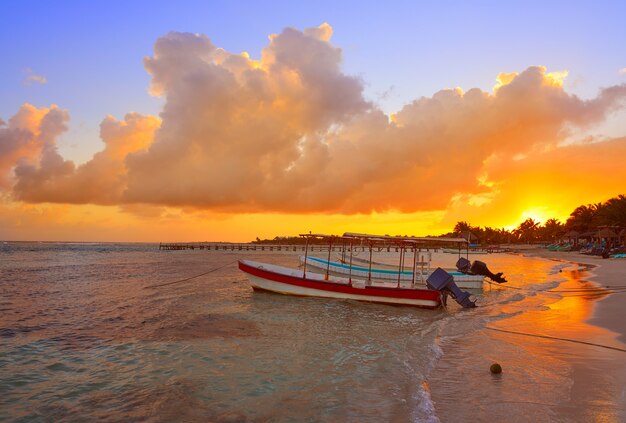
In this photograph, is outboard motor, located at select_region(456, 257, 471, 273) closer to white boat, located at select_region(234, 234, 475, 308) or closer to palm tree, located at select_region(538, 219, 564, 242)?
white boat, located at select_region(234, 234, 475, 308)

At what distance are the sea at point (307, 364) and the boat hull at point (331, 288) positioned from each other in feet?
2.04

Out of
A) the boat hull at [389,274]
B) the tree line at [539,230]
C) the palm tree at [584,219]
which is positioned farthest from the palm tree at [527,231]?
the boat hull at [389,274]

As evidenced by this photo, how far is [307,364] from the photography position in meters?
11.6

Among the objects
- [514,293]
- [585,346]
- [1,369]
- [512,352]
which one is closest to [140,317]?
[1,369]

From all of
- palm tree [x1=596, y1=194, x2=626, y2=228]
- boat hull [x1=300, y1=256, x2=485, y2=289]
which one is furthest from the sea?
palm tree [x1=596, y1=194, x2=626, y2=228]

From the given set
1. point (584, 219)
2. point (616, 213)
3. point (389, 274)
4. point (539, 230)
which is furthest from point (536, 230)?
point (389, 274)

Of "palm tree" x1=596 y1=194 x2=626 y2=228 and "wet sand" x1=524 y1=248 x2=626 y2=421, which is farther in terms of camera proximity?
"palm tree" x1=596 y1=194 x2=626 y2=228

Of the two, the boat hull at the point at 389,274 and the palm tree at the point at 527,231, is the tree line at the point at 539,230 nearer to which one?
the palm tree at the point at 527,231

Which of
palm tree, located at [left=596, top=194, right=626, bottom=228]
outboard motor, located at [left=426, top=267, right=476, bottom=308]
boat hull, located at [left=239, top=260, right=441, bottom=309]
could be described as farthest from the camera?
palm tree, located at [left=596, top=194, right=626, bottom=228]

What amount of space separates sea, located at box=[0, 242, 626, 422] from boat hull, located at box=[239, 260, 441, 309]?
2.04 feet

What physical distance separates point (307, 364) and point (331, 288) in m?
11.6

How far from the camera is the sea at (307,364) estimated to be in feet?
26.7

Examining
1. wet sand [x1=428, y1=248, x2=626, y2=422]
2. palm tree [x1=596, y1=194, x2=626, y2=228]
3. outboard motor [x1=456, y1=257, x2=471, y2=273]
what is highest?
palm tree [x1=596, y1=194, x2=626, y2=228]

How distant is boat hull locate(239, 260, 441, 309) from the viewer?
70.4 ft
